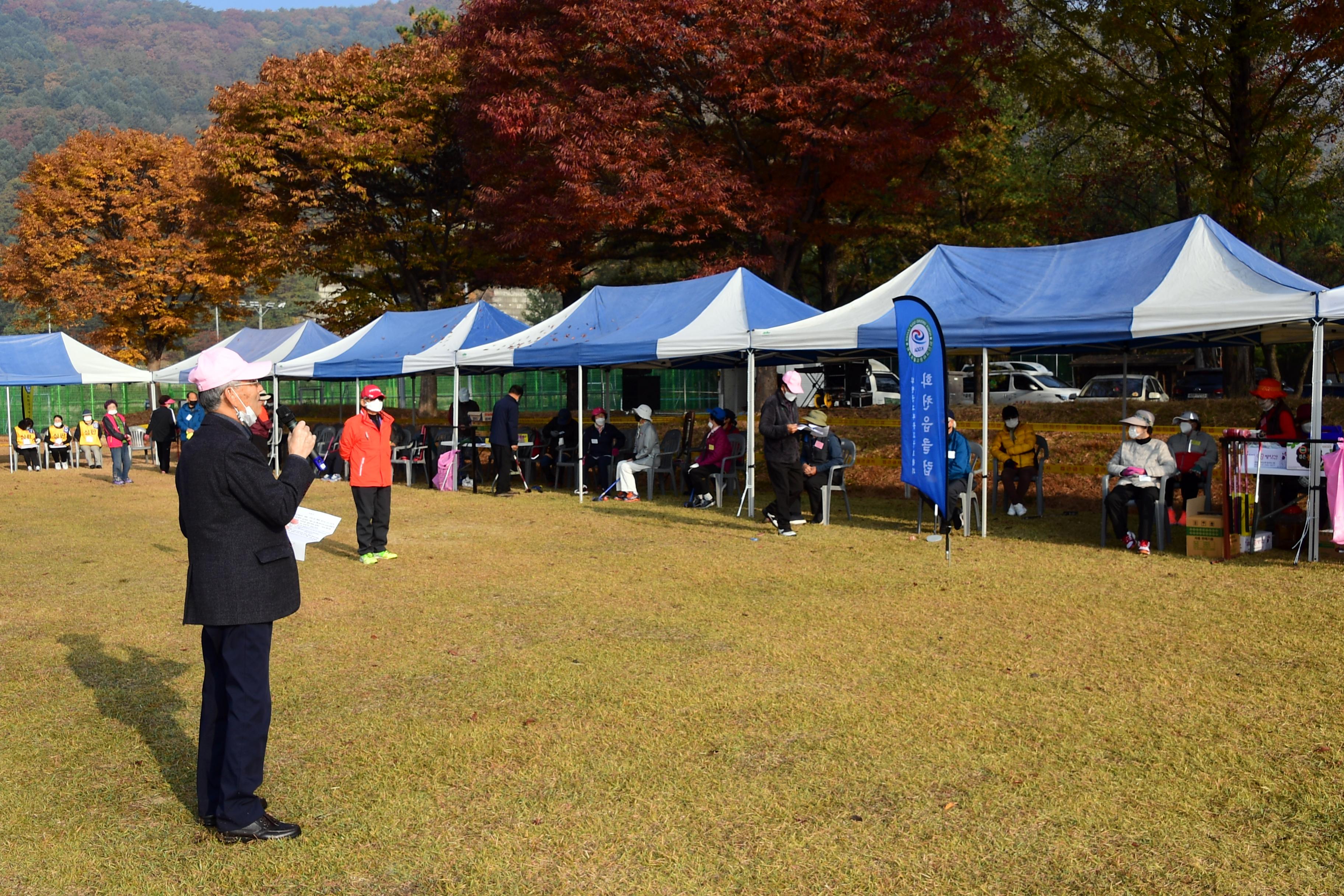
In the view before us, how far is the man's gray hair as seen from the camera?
152 inches

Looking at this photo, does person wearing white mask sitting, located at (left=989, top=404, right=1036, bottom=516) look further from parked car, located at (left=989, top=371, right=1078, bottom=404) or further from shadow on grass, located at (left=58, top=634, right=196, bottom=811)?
parked car, located at (left=989, top=371, right=1078, bottom=404)

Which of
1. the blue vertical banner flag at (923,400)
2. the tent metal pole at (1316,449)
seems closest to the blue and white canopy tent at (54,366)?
the blue vertical banner flag at (923,400)

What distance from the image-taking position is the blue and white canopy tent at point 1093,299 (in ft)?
33.5

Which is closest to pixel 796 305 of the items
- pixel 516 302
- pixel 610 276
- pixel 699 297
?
pixel 699 297

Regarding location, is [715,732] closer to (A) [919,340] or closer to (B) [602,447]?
(A) [919,340]

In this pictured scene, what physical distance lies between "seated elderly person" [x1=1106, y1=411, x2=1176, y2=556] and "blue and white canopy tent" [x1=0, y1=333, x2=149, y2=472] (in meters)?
22.5

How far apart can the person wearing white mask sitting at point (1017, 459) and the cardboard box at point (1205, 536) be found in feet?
11.8

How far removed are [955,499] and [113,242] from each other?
4103cm

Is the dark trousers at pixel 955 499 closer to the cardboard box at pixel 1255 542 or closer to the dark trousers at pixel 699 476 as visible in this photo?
the cardboard box at pixel 1255 542

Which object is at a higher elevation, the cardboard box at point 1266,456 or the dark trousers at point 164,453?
the cardboard box at point 1266,456

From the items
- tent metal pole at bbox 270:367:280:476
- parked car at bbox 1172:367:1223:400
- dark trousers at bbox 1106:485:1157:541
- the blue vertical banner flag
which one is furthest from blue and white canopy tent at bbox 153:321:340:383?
parked car at bbox 1172:367:1223:400

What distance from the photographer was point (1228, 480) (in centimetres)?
995

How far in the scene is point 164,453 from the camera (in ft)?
Result: 77.4

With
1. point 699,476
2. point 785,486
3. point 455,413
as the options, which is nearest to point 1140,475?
point 785,486
